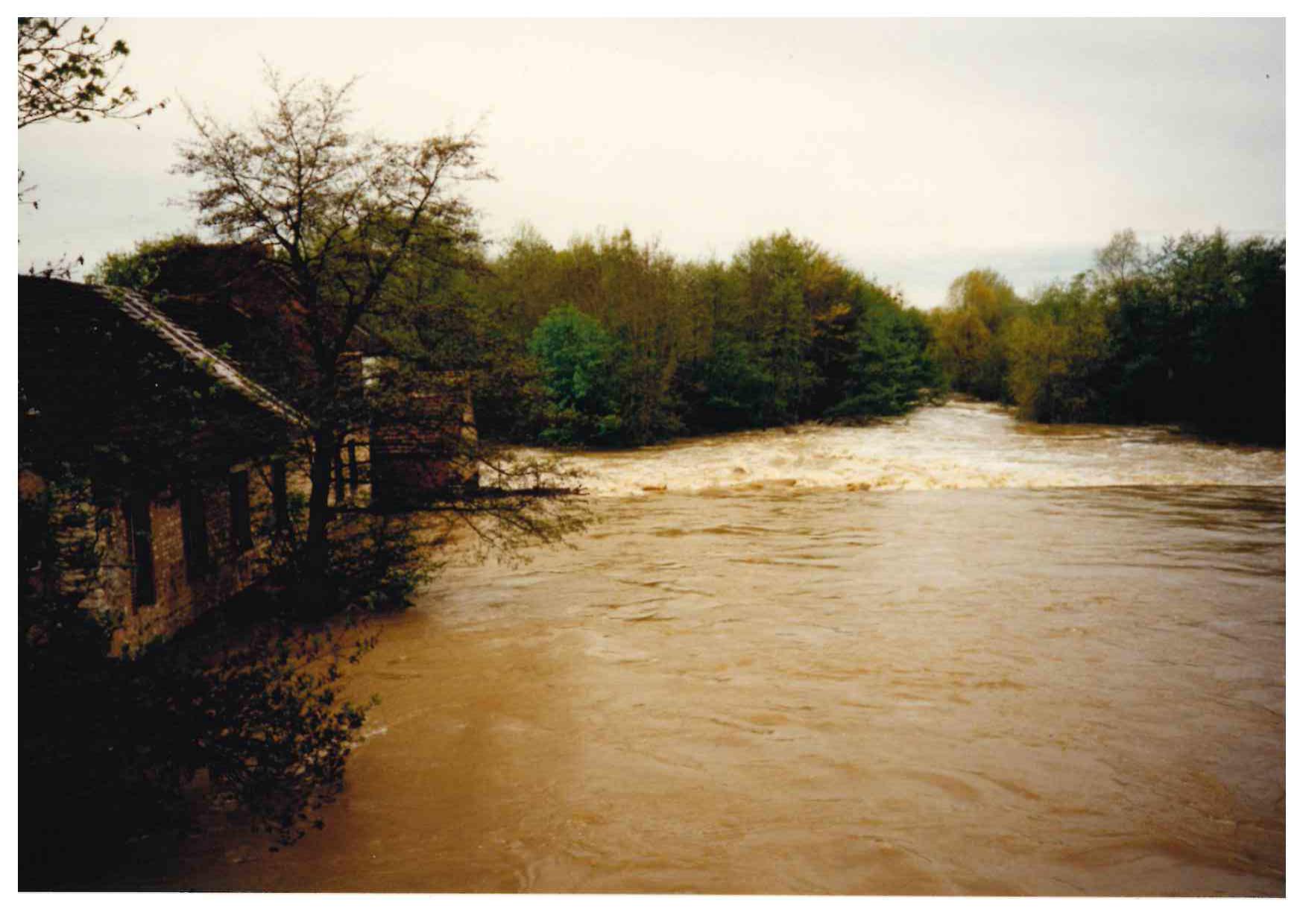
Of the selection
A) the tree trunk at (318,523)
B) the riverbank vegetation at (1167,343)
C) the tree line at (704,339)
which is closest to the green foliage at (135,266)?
the tree trunk at (318,523)

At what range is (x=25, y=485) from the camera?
11.7 feet

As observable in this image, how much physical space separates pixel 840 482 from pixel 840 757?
1617cm

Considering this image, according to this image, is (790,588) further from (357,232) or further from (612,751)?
(357,232)

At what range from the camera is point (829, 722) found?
7.09m

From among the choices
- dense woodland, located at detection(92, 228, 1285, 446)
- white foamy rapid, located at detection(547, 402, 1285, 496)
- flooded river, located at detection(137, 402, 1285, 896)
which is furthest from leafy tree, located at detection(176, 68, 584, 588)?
dense woodland, located at detection(92, 228, 1285, 446)

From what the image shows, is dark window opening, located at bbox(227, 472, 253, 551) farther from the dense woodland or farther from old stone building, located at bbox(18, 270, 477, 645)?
the dense woodland

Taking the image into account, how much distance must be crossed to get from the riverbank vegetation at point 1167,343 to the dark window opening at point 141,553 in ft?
61.6

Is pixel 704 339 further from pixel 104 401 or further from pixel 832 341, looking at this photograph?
pixel 104 401

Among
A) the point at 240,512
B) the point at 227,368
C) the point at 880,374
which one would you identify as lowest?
the point at 240,512

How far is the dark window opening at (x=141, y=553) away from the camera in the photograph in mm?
7598

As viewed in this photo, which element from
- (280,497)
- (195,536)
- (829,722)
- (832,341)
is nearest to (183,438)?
(829,722)

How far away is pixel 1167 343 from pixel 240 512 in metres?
29.1

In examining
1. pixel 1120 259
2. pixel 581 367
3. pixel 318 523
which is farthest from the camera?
pixel 1120 259

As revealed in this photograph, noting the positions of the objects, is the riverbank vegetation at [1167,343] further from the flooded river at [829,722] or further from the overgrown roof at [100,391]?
the overgrown roof at [100,391]
